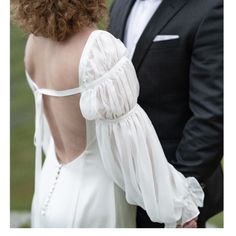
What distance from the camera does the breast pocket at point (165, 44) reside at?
1763 millimetres

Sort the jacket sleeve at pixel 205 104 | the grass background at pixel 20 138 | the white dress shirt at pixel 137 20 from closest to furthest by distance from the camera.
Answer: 1. the jacket sleeve at pixel 205 104
2. the white dress shirt at pixel 137 20
3. the grass background at pixel 20 138

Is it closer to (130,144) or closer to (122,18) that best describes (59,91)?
(130,144)

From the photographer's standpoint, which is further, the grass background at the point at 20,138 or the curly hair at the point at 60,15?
the grass background at the point at 20,138

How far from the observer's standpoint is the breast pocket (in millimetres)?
1763

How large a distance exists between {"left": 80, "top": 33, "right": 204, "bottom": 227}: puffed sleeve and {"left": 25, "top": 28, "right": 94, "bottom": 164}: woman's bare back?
0.06 meters

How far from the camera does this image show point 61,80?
1.62 meters

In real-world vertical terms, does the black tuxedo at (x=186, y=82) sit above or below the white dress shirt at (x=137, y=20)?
below

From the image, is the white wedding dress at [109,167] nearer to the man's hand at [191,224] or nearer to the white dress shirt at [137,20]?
the man's hand at [191,224]

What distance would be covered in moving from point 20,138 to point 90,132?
251 centimetres

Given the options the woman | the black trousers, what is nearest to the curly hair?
the woman

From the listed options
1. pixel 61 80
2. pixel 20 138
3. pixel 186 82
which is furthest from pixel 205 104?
pixel 20 138

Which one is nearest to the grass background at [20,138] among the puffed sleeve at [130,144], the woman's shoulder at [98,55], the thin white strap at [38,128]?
the puffed sleeve at [130,144]
